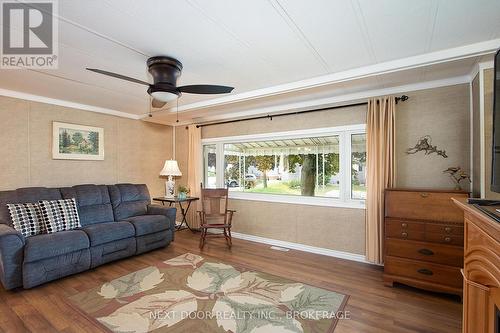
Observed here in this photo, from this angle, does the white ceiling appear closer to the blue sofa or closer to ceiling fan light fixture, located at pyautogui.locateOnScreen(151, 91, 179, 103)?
ceiling fan light fixture, located at pyautogui.locateOnScreen(151, 91, 179, 103)

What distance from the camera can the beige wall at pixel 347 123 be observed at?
Answer: 287cm

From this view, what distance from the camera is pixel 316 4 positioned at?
1.67 metres

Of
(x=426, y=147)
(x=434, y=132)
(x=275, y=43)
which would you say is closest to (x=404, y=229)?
(x=426, y=147)

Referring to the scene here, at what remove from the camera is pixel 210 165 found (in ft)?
17.1

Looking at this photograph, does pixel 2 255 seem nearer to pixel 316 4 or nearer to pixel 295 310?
pixel 295 310

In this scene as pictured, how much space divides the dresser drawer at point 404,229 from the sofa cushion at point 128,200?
153 inches

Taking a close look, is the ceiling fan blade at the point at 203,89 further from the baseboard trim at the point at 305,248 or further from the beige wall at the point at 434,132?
the baseboard trim at the point at 305,248

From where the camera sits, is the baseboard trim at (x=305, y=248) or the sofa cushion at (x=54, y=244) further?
the baseboard trim at (x=305, y=248)

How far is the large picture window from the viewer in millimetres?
3592

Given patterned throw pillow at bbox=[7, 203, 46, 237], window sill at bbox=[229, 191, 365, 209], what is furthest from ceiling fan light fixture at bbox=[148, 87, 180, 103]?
window sill at bbox=[229, 191, 365, 209]

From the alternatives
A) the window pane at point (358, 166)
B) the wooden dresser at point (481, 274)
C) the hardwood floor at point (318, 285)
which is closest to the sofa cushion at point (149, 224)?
the hardwood floor at point (318, 285)

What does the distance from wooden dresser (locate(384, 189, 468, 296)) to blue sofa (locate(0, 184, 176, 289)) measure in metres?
3.34

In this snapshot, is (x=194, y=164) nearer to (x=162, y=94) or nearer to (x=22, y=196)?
(x=22, y=196)

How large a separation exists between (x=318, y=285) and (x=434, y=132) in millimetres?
2360
